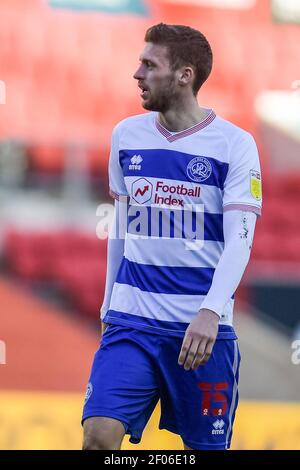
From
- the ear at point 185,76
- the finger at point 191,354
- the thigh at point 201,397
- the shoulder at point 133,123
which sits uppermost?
the ear at point 185,76

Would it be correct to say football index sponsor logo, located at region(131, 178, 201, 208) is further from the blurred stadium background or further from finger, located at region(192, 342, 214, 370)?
the blurred stadium background

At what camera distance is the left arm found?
3053mm

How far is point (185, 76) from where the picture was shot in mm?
3389

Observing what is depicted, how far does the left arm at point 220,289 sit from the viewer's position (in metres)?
3.05

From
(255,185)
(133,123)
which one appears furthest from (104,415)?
(133,123)

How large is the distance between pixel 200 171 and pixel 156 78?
343 mm

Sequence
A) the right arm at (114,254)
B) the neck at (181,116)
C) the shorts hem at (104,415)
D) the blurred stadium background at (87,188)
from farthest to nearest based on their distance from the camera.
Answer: the blurred stadium background at (87,188), the right arm at (114,254), the neck at (181,116), the shorts hem at (104,415)

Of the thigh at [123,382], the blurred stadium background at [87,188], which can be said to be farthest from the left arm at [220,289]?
the blurred stadium background at [87,188]

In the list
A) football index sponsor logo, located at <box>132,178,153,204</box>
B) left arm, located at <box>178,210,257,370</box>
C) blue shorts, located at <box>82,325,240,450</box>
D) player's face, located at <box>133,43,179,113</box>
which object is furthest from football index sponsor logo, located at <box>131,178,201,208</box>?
blue shorts, located at <box>82,325,240,450</box>

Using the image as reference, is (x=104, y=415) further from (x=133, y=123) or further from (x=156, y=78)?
(x=156, y=78)

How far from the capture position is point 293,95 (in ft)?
31.7

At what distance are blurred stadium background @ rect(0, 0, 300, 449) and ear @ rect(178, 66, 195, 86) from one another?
327 cm

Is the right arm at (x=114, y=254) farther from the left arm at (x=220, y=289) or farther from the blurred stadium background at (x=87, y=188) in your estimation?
the blurred stadium background at (x=87, y=188)

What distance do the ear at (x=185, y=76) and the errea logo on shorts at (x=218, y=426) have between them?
115 centimetres
